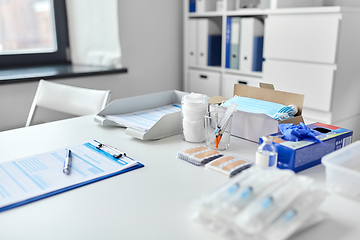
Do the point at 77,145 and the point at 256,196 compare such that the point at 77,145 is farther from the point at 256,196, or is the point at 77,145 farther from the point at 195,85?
the point at 195,85

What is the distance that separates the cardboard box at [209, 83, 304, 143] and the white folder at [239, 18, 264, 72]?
135 centimetres

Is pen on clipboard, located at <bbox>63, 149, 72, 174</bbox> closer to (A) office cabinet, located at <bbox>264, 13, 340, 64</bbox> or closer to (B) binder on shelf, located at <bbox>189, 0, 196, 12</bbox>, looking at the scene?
(A) office cabinet, located at <bbox>264, 13, 340, 64</bbox>

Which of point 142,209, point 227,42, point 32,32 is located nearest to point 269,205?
point 142,209

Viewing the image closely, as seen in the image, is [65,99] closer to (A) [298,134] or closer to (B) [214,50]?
(A) [298,134]

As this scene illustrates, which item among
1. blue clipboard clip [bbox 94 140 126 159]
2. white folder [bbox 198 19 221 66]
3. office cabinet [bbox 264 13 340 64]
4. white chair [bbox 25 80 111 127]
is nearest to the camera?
blue clipboard clip [bbox 94 140 126 159]

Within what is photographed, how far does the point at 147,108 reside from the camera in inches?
54.0

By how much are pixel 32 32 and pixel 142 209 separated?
95.8 inches

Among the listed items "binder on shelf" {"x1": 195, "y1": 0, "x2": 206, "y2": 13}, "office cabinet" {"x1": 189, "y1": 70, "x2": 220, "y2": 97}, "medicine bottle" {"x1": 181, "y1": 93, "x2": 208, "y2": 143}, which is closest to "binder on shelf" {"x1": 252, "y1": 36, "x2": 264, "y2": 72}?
"office cabinet" {"x1": 189, "y1": 70, "x2": 220, "y2": 97}

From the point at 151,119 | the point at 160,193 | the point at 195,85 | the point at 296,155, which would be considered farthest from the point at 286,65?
the point at 160,193

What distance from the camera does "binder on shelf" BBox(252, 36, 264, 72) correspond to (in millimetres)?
2402

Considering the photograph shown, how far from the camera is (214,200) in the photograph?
0.58 metres

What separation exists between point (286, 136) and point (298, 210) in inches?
13.6

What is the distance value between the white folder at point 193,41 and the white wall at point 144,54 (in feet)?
0.51

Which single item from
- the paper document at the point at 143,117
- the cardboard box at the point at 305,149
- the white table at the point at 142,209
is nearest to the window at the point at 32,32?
the paper document at the point at 143,117
